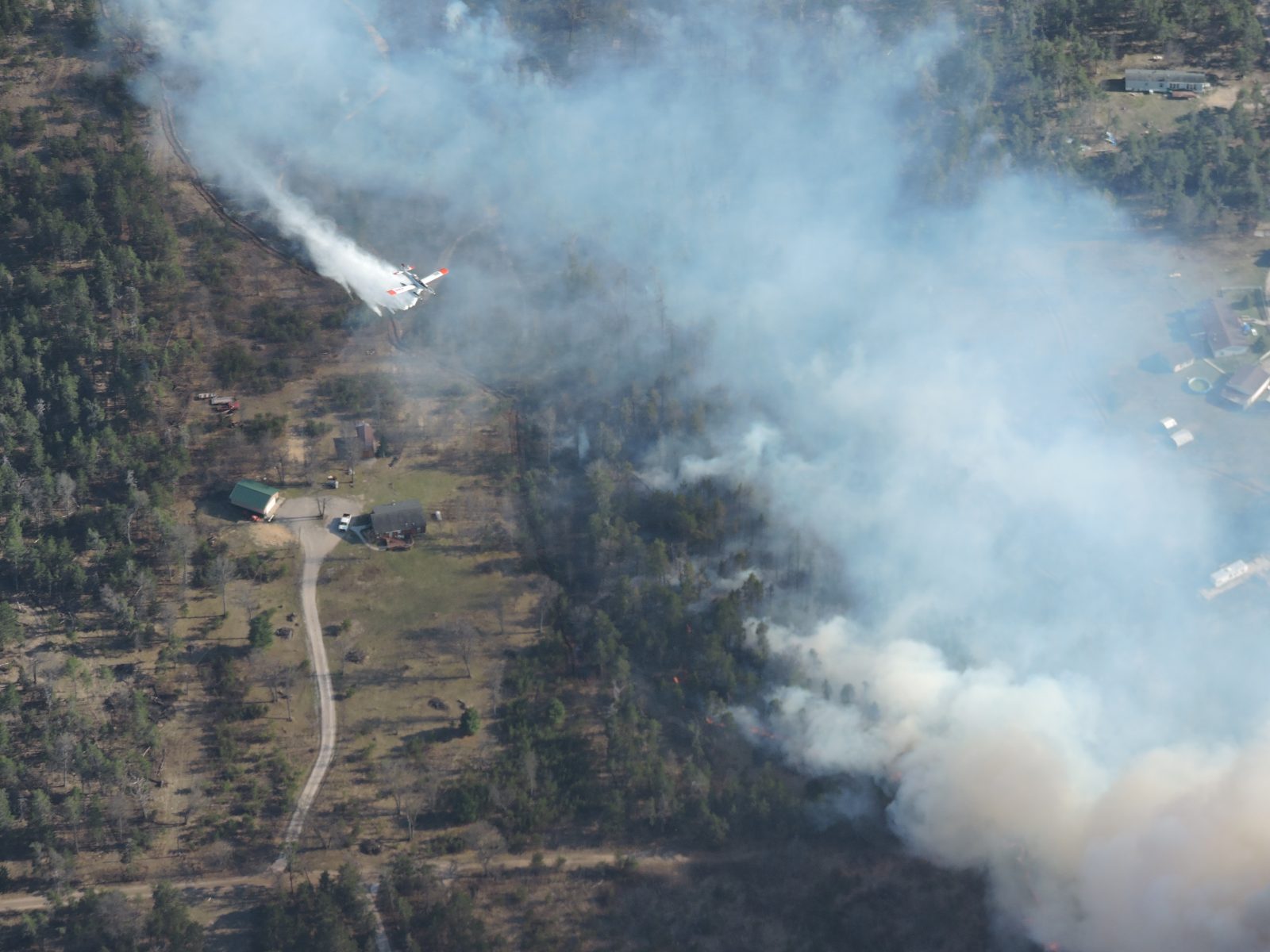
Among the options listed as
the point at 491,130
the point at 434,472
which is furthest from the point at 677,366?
the point at 491,130

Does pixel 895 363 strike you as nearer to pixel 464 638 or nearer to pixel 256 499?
pixel 464 638

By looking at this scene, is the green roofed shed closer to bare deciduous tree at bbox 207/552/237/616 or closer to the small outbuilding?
bare deciduous tree at bbox 207/552/237/616

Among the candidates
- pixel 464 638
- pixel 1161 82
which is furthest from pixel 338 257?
pixel 1161 82

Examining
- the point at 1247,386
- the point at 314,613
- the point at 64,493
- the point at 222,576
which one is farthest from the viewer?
the point at 1247,386

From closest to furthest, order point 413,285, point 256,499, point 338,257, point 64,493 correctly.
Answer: point 64,493 < point 256,499 < point 413,285 < point 338,257

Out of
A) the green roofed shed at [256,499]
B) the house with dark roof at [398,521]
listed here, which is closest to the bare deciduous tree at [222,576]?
the green roofed shed at [256,499]

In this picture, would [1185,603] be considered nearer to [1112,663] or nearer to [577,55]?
[1112,663]

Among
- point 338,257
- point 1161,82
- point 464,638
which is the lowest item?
point 464,638
